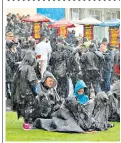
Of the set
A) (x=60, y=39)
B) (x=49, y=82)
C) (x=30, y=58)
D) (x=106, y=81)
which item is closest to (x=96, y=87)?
(x=106, y=81)

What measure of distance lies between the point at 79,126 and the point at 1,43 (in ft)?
3.22

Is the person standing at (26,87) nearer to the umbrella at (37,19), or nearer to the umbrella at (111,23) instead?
the umbrella at (37,19)

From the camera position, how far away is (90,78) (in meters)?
5.93

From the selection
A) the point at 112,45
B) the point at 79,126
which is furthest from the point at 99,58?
the point at 79,126

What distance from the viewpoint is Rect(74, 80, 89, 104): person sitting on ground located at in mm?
5918

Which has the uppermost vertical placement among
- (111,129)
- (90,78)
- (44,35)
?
(44,35)

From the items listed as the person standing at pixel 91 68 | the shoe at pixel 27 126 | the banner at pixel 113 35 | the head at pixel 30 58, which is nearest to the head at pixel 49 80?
the head at pixel 30 58

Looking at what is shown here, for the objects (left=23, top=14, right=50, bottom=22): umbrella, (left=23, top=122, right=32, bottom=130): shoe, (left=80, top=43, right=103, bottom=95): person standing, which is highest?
(left=23, top=14, right=50, bottom=22): umbrella

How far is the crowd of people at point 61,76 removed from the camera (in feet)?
19.4

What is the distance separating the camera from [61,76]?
5.93 m

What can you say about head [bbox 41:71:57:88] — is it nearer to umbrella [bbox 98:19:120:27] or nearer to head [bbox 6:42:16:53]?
head [bbox 6:42:16:53]

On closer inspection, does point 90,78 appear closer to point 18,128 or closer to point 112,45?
point 112,45

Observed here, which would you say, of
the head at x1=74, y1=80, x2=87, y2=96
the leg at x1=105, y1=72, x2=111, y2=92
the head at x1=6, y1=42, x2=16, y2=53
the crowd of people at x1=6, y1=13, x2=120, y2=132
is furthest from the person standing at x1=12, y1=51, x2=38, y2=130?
the leg at x1=105, y1=72, x2=111, y2=92

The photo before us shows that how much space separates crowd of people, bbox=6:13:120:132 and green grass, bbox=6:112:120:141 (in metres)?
0.05
